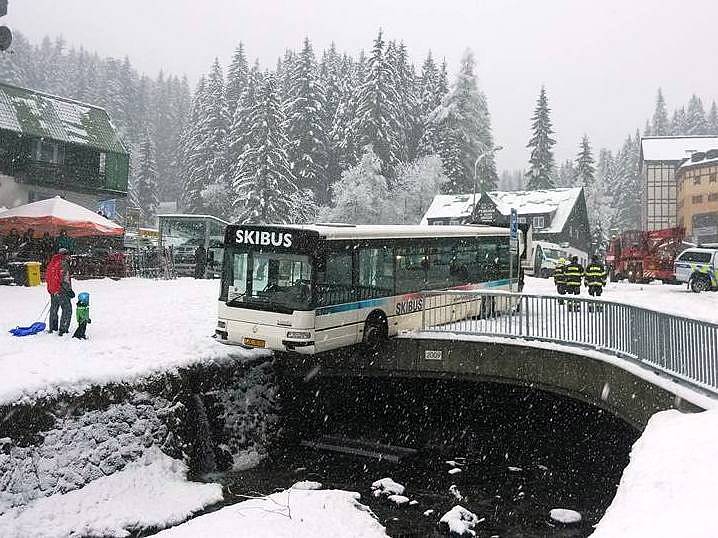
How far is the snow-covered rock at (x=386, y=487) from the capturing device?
12859mm

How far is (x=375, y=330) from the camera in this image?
635 inches

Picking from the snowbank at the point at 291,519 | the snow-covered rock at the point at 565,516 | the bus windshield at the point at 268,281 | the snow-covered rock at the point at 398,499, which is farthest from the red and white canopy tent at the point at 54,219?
the snow-covered rock at the point at 565,516

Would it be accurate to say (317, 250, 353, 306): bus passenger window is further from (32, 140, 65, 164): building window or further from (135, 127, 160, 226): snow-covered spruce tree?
(135, 127, 160, 226): snow-covered spruce tree

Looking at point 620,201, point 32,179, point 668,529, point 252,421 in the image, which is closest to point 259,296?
point 252,421

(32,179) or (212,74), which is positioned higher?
(212,74)

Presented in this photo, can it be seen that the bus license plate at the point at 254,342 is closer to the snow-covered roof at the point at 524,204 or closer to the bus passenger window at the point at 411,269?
the bus passenger window at the point at 411,269

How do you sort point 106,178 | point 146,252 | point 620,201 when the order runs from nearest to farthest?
point 146,252 → point 106,178 → point 620,201

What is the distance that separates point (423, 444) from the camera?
16469 mm

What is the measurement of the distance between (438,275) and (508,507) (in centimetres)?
768

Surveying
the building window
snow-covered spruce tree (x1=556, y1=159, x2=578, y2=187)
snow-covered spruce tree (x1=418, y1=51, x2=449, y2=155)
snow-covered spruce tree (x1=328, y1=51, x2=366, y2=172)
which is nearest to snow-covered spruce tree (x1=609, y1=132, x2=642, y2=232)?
snow-covered spruce tree (x1=556, y1=159, x2=578, y2=187)

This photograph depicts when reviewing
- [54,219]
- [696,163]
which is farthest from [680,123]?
[54,219]

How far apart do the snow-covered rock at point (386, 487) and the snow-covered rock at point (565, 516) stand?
285cm

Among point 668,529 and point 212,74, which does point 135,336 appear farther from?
point 212,74

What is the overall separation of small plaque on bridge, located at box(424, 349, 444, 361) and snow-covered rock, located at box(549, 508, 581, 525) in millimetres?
4876
